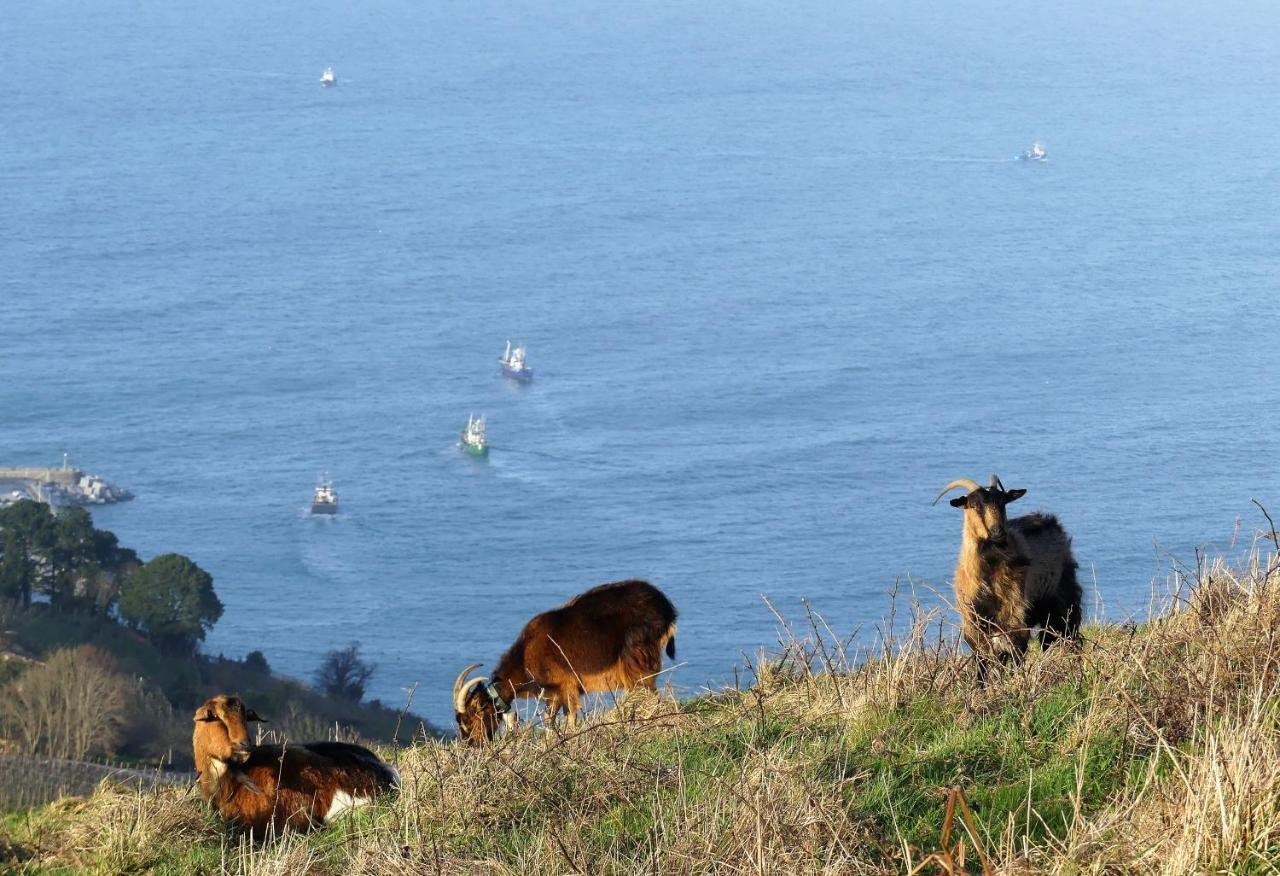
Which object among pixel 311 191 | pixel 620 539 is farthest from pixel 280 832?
pixel 311 191

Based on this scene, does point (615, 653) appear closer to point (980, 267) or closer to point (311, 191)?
point (980, 267)

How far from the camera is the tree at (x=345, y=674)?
83306mm

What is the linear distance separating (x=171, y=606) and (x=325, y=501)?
3274 centimetres

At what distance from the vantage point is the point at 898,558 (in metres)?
103

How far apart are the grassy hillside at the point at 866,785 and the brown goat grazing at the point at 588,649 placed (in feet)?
6.26

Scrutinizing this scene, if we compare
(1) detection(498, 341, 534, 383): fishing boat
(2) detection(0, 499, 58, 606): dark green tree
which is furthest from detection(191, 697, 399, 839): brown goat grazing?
(1) detection(498, 341, 534, 383): fishing boat

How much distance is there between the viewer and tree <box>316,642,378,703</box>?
83.3m

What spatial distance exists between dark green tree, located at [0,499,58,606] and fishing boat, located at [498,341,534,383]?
5576 cm

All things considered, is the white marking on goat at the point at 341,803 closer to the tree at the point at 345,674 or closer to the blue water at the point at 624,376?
the blue water at the point at 624,376

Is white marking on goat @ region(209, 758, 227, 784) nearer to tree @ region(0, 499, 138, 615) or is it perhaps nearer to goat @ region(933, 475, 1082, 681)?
goat @ region(933, 475, 1082, 681)

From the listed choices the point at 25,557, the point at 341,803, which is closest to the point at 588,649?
the point at 341,803

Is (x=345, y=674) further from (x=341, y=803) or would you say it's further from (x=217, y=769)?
(x=341, y=803)

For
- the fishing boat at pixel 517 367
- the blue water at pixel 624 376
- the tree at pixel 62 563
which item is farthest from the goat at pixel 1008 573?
the fishing boat at pixel 517 367

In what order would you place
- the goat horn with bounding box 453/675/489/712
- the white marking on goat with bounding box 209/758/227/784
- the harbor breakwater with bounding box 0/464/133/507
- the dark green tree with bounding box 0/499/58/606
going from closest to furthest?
the white marking on goat with bounding box 209/758/227/784 < the goat horn with bounding box 453/675/489/712 < the dark green tree with bounding box 0/499/58/606 < the harbor breakwater with bounding box 0/464/133/507
